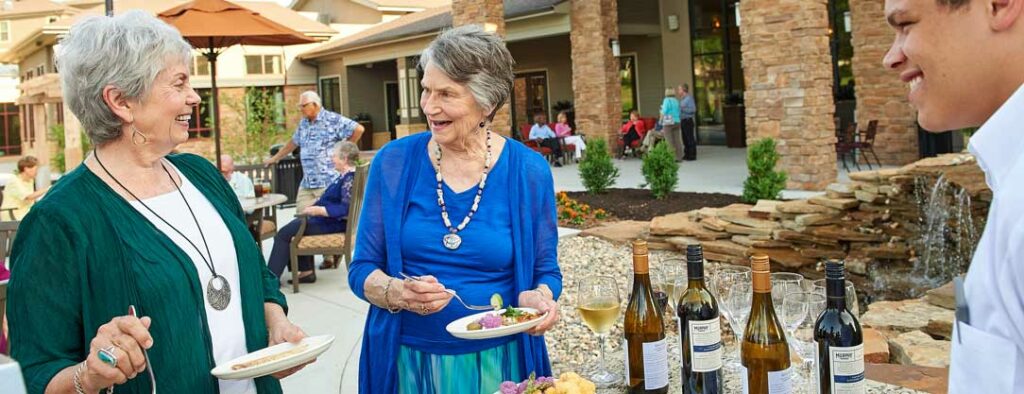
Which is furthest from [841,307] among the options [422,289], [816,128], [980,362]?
[816,128]

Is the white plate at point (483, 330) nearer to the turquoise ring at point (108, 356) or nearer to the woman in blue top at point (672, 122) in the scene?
the turquoise ring at point (108, 356)

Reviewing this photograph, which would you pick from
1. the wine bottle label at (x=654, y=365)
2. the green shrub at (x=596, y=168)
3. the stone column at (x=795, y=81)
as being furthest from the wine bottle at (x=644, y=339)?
the stone column at (x=795, y=81)

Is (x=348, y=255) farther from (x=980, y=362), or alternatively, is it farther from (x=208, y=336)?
(x=980, y=362)

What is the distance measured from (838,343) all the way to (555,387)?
58 cm

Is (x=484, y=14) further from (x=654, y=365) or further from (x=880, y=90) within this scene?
(x=654, y=365)

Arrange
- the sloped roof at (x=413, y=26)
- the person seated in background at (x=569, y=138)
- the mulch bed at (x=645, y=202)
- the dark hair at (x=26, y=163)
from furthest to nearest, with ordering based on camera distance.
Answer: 1. the sloped roof at (x=413, y=26)
2. the person seated in background at (x=569, y=138)
3. the mulch bed at (x=645, y=202)
4. the dark hair at (x=26, y=163)

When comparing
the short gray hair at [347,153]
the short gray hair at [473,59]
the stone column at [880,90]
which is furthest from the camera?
the stone column at [880,90]

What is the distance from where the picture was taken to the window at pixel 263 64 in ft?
105

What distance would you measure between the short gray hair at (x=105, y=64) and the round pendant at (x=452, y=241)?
35.5 inches

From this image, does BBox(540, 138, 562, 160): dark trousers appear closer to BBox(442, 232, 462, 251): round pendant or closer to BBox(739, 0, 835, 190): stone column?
BBox(739, 0, 835, 190): stone column

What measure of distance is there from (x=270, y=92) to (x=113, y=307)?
31343 millimetres

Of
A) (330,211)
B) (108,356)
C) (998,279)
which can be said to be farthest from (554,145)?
(998,279)

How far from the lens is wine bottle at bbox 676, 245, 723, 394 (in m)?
1.84

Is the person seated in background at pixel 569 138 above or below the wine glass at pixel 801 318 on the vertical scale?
above
